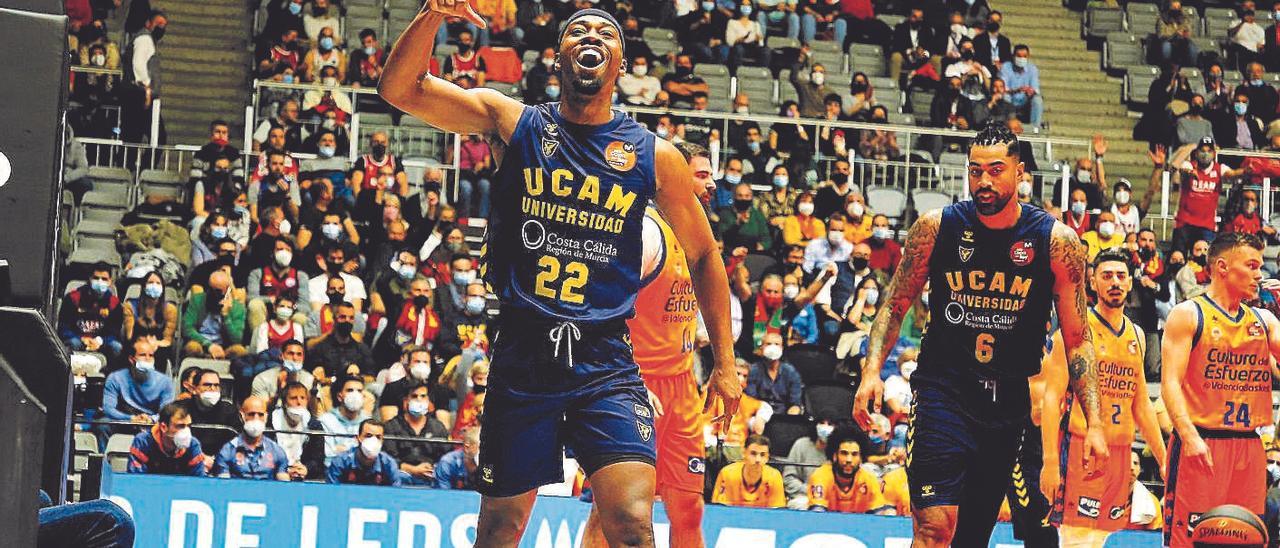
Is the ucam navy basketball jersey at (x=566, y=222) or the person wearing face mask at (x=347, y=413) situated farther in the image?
the person wearing face mask at (x=347, y=413)

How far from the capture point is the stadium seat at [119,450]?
1341 cm

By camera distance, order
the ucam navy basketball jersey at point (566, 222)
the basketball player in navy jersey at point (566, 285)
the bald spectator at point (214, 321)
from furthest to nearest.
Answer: the bald spectator at point (214, 321)
the ucam navy basketball jersey at point (566, 222)
the basketball player in navy jersey at point (566, 285)

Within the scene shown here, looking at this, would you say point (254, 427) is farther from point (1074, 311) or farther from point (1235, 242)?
point (1235, 242)

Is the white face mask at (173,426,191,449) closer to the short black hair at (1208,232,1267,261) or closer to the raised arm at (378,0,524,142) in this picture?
the raised arm at (378,0,524,142)

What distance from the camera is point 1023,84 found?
22562mm

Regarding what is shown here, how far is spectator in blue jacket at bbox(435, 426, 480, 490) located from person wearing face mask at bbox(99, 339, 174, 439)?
274cm

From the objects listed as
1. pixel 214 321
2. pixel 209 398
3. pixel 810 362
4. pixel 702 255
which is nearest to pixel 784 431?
pixel 810 362

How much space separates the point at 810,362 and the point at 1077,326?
762cm

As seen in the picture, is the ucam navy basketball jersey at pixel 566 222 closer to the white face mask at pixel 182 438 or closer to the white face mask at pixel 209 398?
the white face mask at pixel 182 438

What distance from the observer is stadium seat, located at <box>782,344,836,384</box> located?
15.9 metres

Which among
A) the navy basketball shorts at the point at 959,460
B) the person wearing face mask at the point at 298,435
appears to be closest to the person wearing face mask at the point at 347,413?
the person wearing face mask at the point at 298,435

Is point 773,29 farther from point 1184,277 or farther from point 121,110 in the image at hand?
point 121,110

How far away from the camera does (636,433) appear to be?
20.3 feet

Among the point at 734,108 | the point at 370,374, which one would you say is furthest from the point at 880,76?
the point at 370,374
